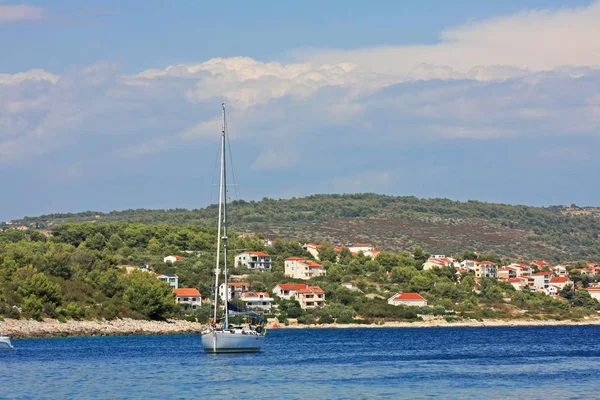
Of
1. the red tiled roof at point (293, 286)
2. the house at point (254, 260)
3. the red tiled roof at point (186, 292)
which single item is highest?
→ the house at point (254, 260)

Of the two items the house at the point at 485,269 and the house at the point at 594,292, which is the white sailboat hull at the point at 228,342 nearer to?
the house at the point at 594,292

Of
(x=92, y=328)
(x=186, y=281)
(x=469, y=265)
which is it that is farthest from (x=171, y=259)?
(x=469, y=265)

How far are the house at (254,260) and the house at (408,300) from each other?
21847 millimetres

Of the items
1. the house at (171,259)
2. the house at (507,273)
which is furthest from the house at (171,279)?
the house at (507,273)

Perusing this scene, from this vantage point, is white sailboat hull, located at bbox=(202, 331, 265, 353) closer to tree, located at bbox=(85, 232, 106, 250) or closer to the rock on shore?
the rock on shore

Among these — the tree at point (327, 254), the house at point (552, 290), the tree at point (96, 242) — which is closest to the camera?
the tree at point (96, 242)

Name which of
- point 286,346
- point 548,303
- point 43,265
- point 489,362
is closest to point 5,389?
point 489,362

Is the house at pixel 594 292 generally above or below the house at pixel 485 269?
below

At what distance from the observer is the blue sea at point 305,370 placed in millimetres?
34875

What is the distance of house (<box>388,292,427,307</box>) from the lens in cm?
10352

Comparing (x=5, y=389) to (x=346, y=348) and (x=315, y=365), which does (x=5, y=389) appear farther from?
(x=346, y=348)

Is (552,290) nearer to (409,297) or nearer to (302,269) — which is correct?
(409,297)

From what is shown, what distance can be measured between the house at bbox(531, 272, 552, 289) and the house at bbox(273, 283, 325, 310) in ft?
144

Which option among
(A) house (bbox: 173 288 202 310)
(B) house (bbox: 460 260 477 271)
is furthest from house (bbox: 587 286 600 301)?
(A) house (bbox: 173 288 202 310)
